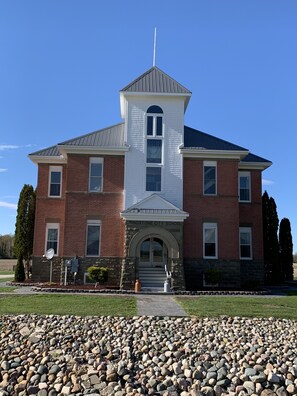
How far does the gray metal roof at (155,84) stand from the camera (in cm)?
2369

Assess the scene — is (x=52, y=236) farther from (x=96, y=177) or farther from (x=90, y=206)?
(x=96, y=177)

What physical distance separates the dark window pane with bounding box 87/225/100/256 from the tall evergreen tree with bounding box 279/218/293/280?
14.1m

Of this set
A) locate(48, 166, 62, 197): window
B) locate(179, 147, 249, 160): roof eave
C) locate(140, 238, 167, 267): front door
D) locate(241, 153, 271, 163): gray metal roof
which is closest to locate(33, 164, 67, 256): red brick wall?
locate(48, 166, 62, 197): window

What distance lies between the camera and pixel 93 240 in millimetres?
22938

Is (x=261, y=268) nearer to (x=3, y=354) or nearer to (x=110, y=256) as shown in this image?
(x=110, y=256)

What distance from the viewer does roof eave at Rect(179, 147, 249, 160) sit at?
2339cm

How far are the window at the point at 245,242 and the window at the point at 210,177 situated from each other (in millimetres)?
3502

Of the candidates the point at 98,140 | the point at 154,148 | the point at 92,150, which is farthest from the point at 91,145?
the point at 154,148

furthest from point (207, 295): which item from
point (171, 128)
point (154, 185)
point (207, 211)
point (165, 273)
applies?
point (171, 128)

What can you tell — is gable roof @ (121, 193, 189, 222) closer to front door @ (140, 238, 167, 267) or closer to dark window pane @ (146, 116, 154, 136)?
front door @ (140, 238, 167, 267)

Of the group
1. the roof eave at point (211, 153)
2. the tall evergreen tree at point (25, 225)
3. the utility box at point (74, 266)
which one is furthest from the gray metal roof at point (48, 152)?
the roof eave at point (211, 153)

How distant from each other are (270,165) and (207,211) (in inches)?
219

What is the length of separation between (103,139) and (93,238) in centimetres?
592

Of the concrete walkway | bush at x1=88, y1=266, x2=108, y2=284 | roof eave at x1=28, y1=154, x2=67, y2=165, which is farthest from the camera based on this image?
roof eave at x1=28, y1=154, x2=67, y2=165
